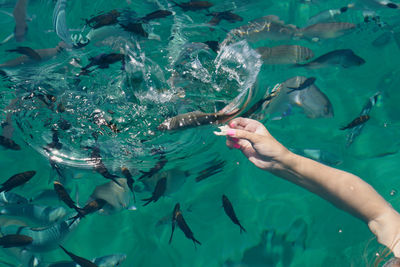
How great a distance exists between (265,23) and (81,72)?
10.5 ft

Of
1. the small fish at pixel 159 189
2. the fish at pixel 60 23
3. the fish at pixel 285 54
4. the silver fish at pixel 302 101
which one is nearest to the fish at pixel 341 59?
the fish at pixel 285 54

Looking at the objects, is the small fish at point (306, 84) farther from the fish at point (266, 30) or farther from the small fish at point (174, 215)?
the small fish at point (174, 215)

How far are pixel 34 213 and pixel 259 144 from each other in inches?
122

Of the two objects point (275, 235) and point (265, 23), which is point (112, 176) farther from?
point (265, 23)

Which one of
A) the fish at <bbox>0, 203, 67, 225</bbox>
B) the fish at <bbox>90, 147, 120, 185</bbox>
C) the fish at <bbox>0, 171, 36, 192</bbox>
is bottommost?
the fish at <bbox>0, 203, 67, 225</bbox>

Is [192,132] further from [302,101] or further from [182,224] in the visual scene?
[302,101]

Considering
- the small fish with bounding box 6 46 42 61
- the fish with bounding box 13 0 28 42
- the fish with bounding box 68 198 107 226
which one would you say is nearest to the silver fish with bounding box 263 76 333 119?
the fish with bounding box 68 198 107 226

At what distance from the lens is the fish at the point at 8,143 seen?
4.27 metres

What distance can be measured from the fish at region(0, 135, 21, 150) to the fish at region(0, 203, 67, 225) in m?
0.88

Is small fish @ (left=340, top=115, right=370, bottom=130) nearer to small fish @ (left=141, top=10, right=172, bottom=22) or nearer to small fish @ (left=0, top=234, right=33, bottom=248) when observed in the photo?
small fish @ (left=141, top=10, right=172, bottom=22)

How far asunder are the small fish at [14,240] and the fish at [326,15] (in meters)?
5.49

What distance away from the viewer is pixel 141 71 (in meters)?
5.12

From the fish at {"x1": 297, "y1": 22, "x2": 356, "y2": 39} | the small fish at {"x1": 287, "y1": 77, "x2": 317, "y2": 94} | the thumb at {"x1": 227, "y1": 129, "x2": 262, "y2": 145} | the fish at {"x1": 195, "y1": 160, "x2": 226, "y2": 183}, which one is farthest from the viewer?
the fish at {"x1": 297, "y1": 22, "x2": 356, "y2": 39}

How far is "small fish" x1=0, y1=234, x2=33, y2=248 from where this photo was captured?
3582 mm
